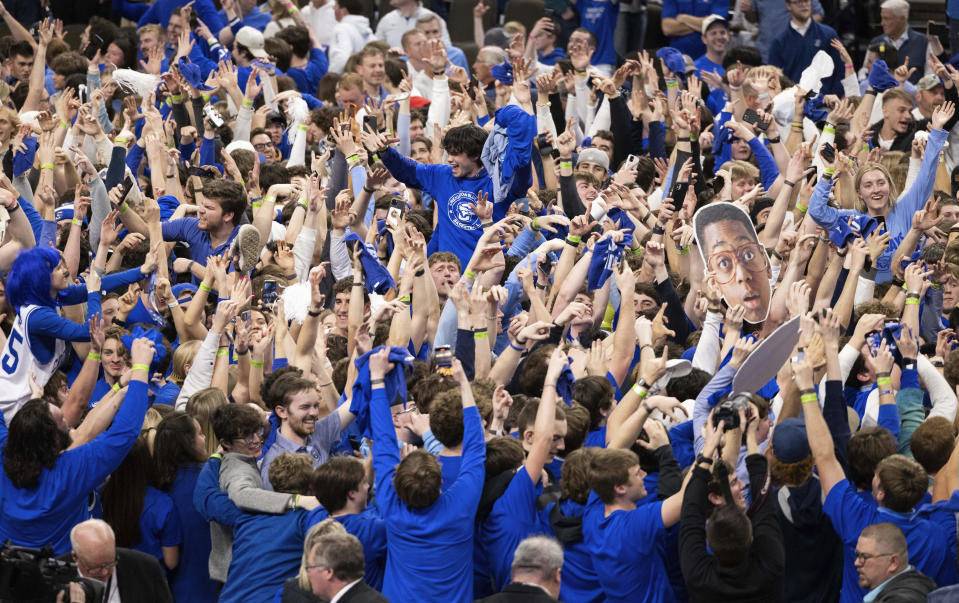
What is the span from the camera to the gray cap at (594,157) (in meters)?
10.2

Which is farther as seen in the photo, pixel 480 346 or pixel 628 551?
pixel 480 346

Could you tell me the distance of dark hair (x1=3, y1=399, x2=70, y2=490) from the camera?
18.9 feet

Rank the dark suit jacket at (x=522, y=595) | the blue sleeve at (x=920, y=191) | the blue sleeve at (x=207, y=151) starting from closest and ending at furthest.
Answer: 1. the dark suit jacket at (x=522, y=595)
2. the blue sleeve at (x=920, y=191)
3. the blue sleeve at (x=207, y=151)

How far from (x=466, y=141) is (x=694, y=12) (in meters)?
6.76

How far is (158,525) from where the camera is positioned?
607cm

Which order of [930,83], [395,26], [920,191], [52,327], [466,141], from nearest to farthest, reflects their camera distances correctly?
[52,327] < [466,141] < [920,191] < [930,83] < [395,26]

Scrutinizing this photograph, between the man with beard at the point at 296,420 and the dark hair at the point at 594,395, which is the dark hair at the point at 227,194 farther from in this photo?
the dark hair at the point at 594,395

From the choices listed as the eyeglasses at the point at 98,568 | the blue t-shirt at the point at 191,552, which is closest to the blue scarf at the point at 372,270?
the blue t-shirt at the point at 191,552

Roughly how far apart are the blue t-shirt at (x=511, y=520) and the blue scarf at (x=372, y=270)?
218 cm

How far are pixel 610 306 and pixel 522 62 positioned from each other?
7.40 ft

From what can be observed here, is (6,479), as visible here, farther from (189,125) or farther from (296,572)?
(189,125)

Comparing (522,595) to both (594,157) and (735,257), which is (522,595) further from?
(594,157)

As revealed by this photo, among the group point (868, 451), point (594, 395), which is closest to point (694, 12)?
point (594, 395)

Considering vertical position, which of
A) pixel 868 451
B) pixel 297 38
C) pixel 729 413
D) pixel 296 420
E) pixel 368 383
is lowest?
pixel 297 38
